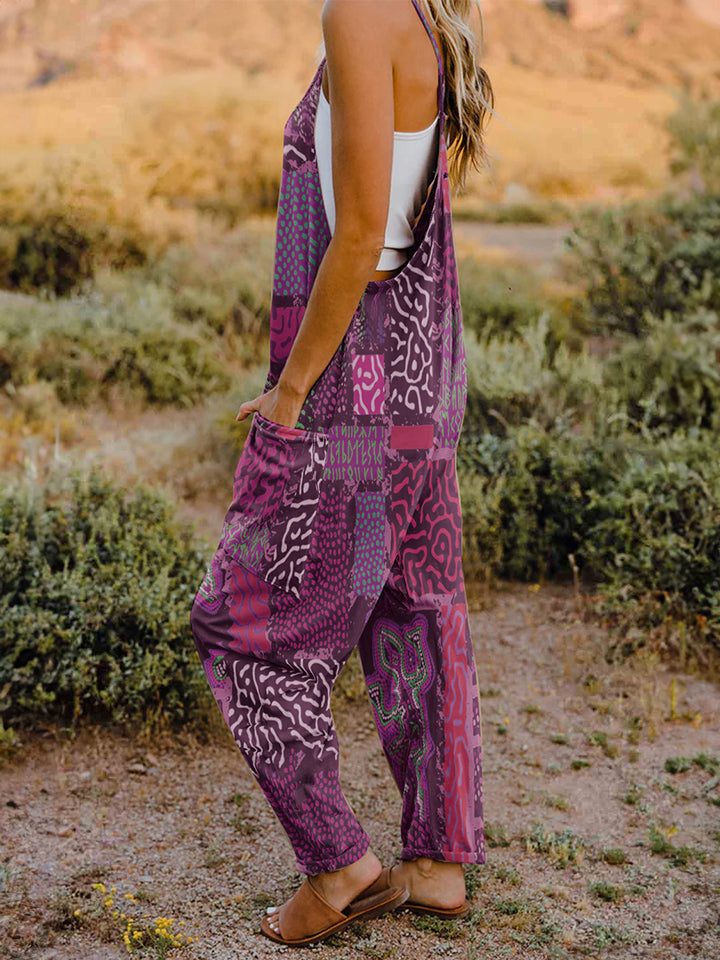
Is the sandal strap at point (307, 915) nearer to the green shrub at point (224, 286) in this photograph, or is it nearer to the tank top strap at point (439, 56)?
the tank top strap at point (439, 56)

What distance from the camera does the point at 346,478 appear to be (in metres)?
1.80

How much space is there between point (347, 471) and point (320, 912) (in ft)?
2.96

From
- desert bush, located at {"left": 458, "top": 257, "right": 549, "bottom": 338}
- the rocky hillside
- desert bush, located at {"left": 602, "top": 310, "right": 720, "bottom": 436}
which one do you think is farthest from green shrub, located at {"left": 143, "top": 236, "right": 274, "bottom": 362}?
the rocky hillside

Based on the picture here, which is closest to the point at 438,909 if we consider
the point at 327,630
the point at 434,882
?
the point at 434,882

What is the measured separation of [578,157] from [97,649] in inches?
794

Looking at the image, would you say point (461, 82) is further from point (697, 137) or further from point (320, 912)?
point (697, 137)

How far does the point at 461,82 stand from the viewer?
1.75m

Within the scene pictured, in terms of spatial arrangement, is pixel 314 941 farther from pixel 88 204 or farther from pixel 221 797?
pixel 88 204

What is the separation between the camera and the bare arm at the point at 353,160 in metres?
1.54

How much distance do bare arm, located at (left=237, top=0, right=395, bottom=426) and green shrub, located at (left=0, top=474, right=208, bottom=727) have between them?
1.51 metres

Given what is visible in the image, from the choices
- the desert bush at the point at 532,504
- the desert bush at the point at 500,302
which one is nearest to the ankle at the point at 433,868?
the desert bush at the point at 532,504

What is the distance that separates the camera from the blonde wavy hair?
5.57ft

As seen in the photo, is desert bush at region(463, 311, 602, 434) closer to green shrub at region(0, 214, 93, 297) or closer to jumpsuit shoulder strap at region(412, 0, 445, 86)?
jumpsuit shoulder strap at region(412, 0, 445, 86)

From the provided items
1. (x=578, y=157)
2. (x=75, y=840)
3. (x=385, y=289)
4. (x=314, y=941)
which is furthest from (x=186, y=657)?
(x=578, y=157)
